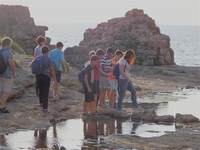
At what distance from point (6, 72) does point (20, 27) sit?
62.0 feet

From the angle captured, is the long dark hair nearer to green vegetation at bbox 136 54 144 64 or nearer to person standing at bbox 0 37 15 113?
person standing at bbox 0 37 15 113

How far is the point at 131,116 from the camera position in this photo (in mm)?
14867

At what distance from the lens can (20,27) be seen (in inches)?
1270

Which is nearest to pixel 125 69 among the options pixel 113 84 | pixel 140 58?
pixel 113 84

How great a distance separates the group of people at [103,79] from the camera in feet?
47.1

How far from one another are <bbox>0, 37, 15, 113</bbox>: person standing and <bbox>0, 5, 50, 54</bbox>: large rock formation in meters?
17.3

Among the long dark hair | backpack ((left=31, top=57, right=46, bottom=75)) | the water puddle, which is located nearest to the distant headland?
the water puddle

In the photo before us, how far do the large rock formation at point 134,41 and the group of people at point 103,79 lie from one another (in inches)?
613

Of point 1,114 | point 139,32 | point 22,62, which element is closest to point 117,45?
point 139,32

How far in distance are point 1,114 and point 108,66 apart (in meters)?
3.43

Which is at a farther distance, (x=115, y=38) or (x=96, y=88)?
(x=115, y=38)

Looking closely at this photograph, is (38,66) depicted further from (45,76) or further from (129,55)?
(129,55)

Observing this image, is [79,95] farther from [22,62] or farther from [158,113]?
[158,113]

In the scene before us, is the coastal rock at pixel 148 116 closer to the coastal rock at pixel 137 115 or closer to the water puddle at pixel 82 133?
the coastal rock at pixel 137 115
